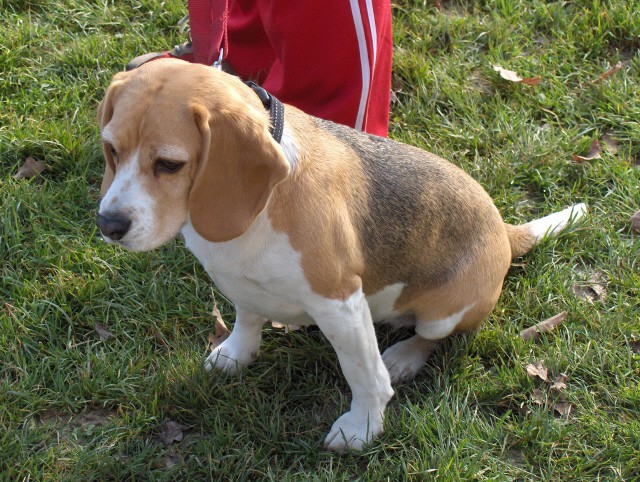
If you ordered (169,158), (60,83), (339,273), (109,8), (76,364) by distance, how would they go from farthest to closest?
1. (109,8)
2. (60,83)
3. (76,364)
4. (339,273)
5. (169,158)

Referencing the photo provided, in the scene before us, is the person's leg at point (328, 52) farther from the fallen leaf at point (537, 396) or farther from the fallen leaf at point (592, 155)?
the fallen leaf at point (537, 396)

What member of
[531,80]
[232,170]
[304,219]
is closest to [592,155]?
[531,80]

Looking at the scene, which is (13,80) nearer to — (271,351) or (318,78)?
(318,78)

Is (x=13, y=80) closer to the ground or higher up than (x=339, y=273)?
closer to the ground

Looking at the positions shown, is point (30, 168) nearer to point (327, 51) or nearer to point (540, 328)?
point (327, 51)

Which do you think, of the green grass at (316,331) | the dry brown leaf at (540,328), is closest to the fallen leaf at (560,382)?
the green grass at (316,331)

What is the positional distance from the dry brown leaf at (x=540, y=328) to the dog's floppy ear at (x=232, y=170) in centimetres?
191

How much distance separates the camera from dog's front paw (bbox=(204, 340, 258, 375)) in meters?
4.12

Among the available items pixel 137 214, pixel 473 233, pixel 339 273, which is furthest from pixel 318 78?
pixel 137 214

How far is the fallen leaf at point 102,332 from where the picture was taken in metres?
4.31

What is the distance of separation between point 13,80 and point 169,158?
3252 mm

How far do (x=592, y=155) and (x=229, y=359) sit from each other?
2.74 metres

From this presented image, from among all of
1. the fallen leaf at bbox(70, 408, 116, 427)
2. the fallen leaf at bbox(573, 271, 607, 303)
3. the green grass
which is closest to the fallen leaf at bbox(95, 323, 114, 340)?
the green grass

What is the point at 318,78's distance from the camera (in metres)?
5.09
